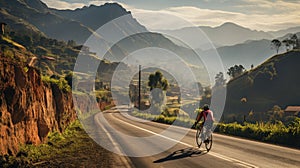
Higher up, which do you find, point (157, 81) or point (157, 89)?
point (157, 81)

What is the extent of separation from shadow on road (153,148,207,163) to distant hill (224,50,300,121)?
446 ft

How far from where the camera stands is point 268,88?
164750mm

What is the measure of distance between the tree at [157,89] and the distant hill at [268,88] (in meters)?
55.7

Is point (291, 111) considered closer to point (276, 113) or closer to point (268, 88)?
point (276, 113)

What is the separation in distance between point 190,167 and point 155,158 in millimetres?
2515

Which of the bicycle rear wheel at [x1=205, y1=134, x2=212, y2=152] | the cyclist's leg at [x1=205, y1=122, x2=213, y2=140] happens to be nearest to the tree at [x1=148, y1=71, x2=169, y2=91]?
the cyclist's leg at [x1=205, y1=122, x2=213, y2=140]

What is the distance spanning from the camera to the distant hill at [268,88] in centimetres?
15238

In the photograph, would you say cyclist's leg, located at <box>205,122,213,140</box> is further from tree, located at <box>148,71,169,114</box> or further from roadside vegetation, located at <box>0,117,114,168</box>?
tree, located at <box>148,71,169,114</box>

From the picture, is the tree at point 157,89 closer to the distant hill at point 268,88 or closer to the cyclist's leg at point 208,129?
the distant hill at point 268,88

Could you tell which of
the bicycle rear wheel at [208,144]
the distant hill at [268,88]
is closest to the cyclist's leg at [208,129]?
the bicycle rear wheel at [208,144]

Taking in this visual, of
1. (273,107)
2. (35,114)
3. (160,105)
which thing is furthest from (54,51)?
(35,114)

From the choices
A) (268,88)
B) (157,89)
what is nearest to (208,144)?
(157,89)

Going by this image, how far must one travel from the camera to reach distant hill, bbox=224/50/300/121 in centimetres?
15238

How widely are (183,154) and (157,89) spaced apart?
→ 89.3 meters
